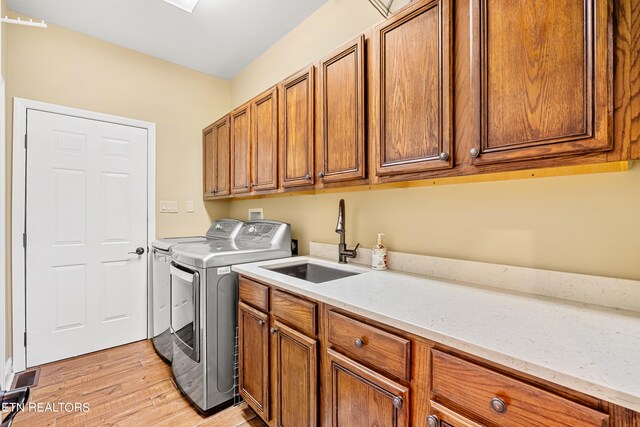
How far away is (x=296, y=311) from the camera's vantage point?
1317 millimetres

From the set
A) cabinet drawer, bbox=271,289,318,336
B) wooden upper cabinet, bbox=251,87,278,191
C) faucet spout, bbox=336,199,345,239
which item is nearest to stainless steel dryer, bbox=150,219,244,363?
wooden upper cabinet, bbox=251,87,278,191

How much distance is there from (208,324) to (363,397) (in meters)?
1.08

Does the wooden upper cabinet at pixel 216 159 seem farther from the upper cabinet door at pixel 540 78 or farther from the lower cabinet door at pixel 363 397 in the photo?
the upper cabinet door at pixel 540 78

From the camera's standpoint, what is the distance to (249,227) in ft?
8.24

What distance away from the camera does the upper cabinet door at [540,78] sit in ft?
2.66

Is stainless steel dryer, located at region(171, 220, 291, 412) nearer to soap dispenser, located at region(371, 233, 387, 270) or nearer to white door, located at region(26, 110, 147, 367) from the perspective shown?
soap dispenser, located at region(371, 233, 387, 270)

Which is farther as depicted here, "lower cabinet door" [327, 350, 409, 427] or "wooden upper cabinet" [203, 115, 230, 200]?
"wooden upper cabinet" [203, 115, 230, 200]

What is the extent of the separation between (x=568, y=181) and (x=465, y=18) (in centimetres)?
73

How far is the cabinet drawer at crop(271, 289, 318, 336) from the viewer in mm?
1239

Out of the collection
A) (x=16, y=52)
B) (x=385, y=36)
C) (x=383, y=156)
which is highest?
(x=16, y=52)

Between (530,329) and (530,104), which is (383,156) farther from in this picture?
(530,329)

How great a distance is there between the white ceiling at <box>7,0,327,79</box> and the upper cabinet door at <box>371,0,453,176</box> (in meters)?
1.17

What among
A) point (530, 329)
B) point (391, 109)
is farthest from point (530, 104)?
point (530, 329)

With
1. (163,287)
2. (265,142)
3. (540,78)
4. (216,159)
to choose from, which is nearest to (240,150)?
(265,142)
